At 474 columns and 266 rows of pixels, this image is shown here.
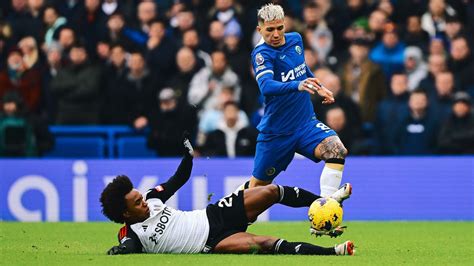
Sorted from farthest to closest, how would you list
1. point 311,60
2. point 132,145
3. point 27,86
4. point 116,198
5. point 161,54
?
point 27,86 → point 161,54 → point 132,145 → point 311,60 → point 116,198

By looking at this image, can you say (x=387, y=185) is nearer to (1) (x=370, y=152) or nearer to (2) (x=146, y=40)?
(1) (x=370, y=152)

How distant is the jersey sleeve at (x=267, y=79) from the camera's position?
12273 mm

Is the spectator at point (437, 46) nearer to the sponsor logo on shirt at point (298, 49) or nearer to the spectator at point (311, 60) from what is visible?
the spectator at point (311, 60)

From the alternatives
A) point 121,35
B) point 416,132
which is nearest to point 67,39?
point 121,35

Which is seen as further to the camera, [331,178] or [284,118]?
[284,118]

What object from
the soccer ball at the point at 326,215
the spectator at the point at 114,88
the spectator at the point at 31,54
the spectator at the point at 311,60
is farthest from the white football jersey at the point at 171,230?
the spectator at the point at 31,54

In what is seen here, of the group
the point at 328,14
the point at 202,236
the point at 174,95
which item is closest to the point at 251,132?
the point at 174,95

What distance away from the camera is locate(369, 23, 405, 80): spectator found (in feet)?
65.0

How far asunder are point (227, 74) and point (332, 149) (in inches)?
286

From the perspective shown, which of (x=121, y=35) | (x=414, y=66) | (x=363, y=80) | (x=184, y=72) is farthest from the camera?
(x=121, y=35)

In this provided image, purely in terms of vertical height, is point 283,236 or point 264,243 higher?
point 264,243

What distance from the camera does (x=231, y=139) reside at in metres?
19.5

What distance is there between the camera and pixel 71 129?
801 inches

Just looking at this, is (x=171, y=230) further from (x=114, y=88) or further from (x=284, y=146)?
(x=114, y=88)
